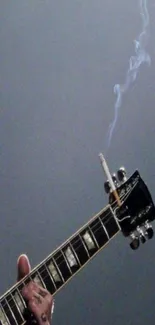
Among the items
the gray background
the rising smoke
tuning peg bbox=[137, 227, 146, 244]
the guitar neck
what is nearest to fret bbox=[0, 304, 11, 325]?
the guitar neck

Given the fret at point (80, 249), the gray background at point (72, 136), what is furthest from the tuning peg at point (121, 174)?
the gray background at point (72, 136)

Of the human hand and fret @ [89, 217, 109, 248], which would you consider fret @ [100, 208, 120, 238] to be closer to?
fret @ [89, 217, 109, 248]

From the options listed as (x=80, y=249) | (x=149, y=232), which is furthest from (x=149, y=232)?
(x=80, y=249)

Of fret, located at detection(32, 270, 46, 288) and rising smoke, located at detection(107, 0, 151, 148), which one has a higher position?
rising smoke, located at detection(107, 0, 151, 148)

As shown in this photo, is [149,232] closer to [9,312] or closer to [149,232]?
[149,232]

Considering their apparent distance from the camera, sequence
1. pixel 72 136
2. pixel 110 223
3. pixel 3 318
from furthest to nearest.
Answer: pixel 72 136, pixel 110 223, pixel 3 318

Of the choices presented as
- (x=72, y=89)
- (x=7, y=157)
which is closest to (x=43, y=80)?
(x=72, y=89)

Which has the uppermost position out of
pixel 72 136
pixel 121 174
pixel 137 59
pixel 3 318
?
pixel 137 59
